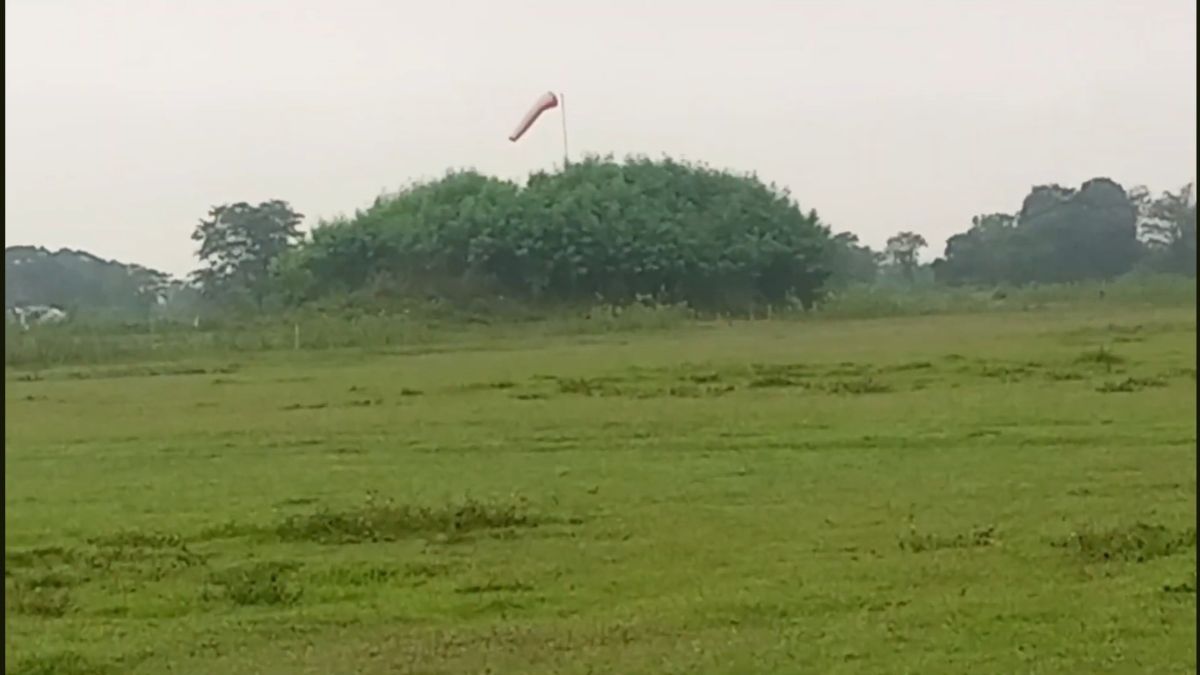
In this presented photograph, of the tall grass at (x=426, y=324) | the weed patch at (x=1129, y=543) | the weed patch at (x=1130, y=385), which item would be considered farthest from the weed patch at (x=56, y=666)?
the tall grass at (x=426, y=324)

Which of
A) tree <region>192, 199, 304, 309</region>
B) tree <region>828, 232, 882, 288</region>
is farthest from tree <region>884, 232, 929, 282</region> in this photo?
tree <region>192, 199, 304, 309</region>

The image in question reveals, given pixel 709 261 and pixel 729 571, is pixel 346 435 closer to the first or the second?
pixel 729 571

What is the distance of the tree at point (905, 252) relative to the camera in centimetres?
5216

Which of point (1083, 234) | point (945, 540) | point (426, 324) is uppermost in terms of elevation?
point (1083, 234)

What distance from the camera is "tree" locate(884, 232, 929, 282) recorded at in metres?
52.2

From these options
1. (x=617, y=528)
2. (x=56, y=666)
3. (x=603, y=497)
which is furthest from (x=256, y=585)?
(x=603, y=497)

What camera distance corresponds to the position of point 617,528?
29.1ft

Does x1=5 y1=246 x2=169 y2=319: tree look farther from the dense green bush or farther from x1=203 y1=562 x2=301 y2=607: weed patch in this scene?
x1=203 y1=562 x2=301 y2=607: weed patch

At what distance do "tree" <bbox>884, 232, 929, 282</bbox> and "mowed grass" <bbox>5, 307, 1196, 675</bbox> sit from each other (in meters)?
34.1

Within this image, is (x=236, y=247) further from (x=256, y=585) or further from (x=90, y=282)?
(x=256, y=585)

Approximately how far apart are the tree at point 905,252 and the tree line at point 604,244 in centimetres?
710

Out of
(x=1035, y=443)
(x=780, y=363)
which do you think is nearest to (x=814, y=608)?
(x=1035, y=443)

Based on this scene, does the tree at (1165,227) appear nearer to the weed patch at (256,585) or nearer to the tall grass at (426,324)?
the tall grass at (426,324)

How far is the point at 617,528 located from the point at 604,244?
1081 inches
